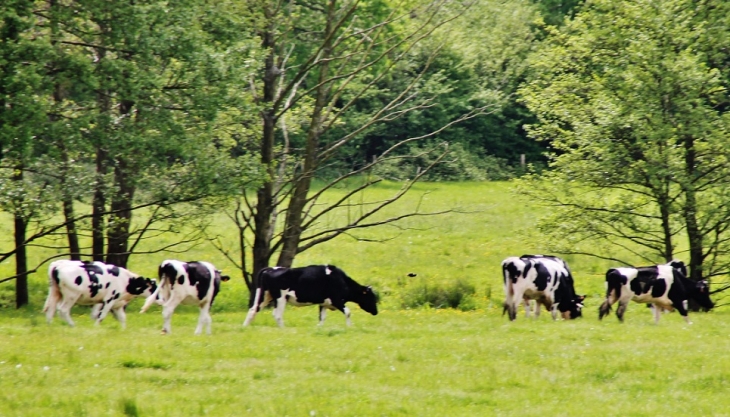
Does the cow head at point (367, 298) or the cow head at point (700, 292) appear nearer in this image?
the cow head at point (367, 298)

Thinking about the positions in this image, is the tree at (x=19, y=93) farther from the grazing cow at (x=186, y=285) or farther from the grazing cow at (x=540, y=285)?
the grazing cow at (x=540, y=285)

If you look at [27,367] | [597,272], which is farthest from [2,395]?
[597,272]

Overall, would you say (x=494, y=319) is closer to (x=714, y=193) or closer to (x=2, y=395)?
(x=714, y=193)

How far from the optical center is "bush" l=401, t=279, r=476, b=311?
3003 centimetres

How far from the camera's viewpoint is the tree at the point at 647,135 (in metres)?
27.6

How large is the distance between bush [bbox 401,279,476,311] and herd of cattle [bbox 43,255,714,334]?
4437 millimetres

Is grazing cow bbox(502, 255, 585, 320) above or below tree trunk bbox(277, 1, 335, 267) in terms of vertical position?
below

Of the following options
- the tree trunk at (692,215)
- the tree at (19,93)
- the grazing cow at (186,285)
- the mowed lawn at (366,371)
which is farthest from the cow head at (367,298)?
the tree trunk at (692,215)

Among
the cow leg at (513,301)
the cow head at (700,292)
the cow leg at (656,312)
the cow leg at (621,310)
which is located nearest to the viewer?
the cow leg at (621,310)

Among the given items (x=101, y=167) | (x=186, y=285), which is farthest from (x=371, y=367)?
(x=101, y=167)

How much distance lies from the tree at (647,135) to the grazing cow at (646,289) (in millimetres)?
3493

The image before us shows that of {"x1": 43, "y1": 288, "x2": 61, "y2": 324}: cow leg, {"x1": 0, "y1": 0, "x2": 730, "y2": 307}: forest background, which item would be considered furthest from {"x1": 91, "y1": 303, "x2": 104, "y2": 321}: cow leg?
{"x1": 0, "y1": 0, "x2": 730, "y2": 307}: forest background

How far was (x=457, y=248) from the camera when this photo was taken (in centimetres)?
4147

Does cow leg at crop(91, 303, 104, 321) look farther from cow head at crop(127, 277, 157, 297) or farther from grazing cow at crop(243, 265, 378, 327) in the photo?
grazing cow at crop(243, 265, 378, 327)
